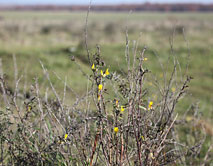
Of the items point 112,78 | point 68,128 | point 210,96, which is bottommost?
point 210,96

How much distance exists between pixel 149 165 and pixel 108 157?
29cm

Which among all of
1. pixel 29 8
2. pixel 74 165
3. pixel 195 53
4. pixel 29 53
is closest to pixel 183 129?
pixel 74 165

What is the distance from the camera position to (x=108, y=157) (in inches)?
A: 72.3

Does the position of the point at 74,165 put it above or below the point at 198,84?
above

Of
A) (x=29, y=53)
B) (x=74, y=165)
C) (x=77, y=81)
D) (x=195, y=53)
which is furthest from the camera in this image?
(x=195, y=53)

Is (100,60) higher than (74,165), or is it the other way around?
(100,60)

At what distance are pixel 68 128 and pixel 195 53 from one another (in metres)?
10.4

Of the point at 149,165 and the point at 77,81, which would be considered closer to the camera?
the point at 149,165

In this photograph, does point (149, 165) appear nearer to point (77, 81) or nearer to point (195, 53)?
point (77, 81)

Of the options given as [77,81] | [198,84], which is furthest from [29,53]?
[198,84]

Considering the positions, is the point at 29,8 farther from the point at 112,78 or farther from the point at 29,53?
the point at 112,78

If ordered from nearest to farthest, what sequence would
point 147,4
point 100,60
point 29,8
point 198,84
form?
point 100,60 → point 147,4 → point 198,84 → point 29,8

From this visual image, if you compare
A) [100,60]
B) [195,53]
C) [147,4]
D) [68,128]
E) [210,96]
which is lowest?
[210,96]

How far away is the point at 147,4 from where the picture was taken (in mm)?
2635
